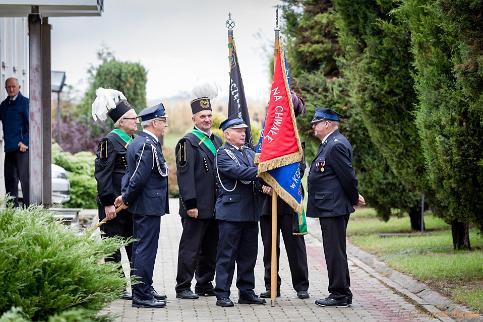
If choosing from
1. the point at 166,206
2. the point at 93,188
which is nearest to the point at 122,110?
the point at 166,206

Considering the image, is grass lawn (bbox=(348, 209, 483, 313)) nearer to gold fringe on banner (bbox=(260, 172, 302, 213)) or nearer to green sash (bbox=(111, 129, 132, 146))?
gold fringe on banner (bbox=(260, 172, 302, 213))

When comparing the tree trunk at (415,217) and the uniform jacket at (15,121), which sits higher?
the uniform jacket at (15,121)

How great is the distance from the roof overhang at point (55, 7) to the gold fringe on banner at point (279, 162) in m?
4.23

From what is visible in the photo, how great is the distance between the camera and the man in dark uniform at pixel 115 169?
1303 centimetres

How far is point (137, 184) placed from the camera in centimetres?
Result: 1230

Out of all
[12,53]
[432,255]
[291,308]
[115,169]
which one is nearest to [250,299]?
[291,308]

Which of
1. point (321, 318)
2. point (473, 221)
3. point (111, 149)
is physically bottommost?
point (321, 318)

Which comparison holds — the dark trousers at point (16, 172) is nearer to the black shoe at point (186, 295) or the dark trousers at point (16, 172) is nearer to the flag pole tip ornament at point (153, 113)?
the black shoe at point (186, 295)

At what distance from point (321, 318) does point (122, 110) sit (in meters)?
3.29

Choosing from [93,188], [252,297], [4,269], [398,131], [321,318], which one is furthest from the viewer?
[93,188]

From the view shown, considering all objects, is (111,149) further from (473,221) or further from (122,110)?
Answer: (473,221)

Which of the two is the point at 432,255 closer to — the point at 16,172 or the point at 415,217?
the point at 415,217

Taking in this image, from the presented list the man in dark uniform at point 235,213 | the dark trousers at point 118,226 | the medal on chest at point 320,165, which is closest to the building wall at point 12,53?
the dark trousers at point 118,226

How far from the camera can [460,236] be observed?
1850 centimetres
